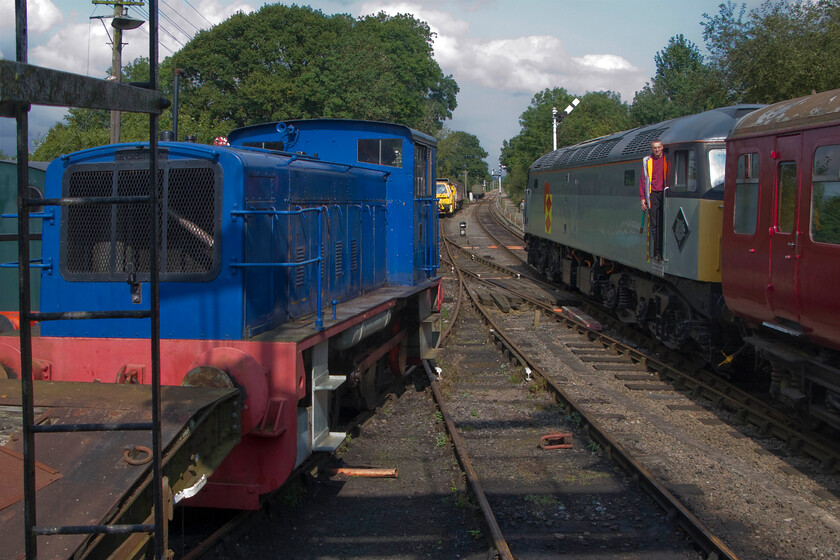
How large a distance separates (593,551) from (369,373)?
3619mm

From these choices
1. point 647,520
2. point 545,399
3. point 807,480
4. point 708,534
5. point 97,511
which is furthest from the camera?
point 545,399

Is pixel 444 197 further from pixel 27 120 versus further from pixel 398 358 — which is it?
pixel 27 120

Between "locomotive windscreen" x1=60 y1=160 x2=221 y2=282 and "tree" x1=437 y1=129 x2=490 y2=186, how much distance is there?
73.3m

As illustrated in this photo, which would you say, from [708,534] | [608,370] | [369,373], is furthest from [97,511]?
[608,370]

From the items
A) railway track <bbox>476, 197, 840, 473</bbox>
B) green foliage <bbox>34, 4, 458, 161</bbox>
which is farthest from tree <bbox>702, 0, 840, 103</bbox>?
green foliage <bbox>34, 4, 458, 161</bbox>

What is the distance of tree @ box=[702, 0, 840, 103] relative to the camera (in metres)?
15.8

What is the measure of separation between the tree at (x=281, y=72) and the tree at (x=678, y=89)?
16687mm

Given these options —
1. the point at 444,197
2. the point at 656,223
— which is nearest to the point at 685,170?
the point at 656,223

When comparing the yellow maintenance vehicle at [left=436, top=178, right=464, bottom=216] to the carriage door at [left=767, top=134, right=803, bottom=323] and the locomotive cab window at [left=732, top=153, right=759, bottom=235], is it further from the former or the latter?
the carriage door at [left=767, top=134, right=803, bottom=323]

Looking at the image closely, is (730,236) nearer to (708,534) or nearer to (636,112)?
(708,534)

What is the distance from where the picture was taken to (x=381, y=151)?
8836mm

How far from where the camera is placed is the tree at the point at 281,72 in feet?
149

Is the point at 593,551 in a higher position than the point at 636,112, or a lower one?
lower

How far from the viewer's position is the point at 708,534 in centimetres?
493
